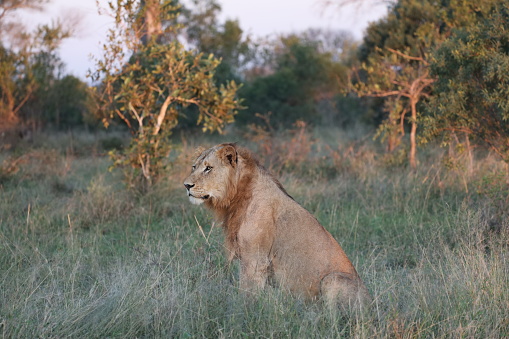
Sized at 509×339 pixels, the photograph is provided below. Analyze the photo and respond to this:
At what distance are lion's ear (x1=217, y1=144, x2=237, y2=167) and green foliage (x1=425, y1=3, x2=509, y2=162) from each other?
12.9 ft

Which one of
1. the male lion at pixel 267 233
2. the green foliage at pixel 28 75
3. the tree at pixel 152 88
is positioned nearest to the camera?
the male lion at pixel 267 233

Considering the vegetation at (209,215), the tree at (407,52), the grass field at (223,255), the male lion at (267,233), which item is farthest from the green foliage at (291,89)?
the male lion at (267,233)

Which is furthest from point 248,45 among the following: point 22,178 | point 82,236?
point 82,236

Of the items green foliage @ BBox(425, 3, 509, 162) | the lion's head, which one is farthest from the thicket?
the lion's head

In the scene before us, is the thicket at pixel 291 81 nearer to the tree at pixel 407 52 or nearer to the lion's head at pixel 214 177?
the tree at pixel 407 52

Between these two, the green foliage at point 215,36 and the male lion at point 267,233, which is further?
the green foliage at point 215,36

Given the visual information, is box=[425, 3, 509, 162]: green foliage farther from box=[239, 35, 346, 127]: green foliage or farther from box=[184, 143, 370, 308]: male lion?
box=[239, 35, 346, 127]: green foliage

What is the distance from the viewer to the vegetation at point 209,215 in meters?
3.87

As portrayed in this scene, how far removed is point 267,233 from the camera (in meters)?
4.34

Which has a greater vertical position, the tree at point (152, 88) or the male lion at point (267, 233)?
the tree at point (152, 88)

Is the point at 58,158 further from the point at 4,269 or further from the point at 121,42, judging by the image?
the point at 4,269

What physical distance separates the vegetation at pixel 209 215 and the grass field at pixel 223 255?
0.02m

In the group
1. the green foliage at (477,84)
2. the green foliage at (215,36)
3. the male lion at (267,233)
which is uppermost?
the green foliage at (215,36)

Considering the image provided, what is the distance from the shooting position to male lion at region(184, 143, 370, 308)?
163 inches
